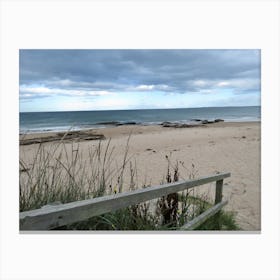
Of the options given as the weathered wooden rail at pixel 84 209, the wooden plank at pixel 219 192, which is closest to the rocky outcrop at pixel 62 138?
the weathered wooden rail at pixel 84 209

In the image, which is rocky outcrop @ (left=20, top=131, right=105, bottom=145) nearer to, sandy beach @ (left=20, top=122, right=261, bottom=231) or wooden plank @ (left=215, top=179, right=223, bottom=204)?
sandy beach @ (left=20, top=122, right=261, bottom=231)

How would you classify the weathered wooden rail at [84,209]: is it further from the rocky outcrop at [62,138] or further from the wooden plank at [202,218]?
the rocky outcrop at [62,138]

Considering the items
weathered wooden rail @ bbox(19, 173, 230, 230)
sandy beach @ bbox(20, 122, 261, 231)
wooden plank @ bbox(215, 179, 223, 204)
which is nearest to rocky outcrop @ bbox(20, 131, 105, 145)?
sandy beach @ bbox(20, 122, 261, 231)

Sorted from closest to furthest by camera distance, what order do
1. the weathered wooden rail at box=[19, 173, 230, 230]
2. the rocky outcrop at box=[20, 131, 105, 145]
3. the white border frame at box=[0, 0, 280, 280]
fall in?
the weathered wooden rail at box=[19, 173, 230, 230], the white border frame at box=[0, 0, 280, 280], the rocky outcrop at box=[20, 131, 105, 145]

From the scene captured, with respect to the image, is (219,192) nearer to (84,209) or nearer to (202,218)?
(202,218)

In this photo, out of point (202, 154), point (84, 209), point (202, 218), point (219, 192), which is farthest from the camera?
point (202, 154)

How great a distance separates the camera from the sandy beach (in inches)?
86.4

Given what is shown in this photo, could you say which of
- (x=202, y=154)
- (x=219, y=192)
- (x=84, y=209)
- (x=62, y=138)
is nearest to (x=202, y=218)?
(x=219, y=192)

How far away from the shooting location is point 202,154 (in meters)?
4.55

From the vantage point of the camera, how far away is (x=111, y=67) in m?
2.28

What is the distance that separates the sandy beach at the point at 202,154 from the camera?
220cm
